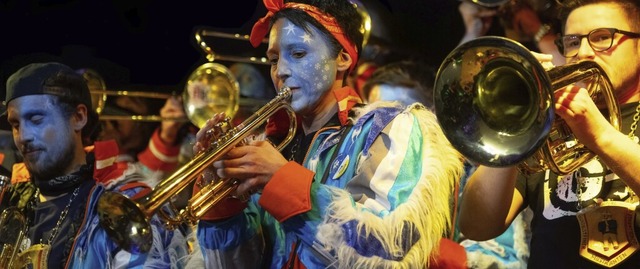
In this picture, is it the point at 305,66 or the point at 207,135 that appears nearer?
the point at 207,135

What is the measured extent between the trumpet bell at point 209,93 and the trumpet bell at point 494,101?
3.09m

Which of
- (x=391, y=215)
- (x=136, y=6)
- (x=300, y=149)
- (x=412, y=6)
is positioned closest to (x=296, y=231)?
(x=391, y=215)

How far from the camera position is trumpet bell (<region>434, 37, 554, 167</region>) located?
252 cm

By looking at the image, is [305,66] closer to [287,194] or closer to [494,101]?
[287,194]

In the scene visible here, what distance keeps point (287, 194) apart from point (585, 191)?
3.10 feet

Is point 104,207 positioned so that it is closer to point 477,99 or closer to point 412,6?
point 477,99

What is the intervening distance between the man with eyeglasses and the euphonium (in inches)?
3.8

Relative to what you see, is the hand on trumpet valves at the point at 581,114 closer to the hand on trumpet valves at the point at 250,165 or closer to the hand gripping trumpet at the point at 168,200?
the hand on trumpet valves at the point at 250,165

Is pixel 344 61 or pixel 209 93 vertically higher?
pixel 344 61

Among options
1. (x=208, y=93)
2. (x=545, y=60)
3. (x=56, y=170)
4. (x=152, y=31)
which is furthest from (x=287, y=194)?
(x=152, y=31)

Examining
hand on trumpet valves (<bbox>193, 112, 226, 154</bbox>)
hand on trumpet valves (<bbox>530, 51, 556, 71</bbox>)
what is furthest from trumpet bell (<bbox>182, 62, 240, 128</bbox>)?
hand on trumpet valves (<bbox>530, 51, 556, 71</bbox>)

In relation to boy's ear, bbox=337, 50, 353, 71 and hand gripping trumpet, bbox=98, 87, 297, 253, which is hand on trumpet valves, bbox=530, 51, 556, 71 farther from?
hand gripping trumpet, bbox=98, 87, 297, 253

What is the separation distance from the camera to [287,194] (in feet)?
9.18

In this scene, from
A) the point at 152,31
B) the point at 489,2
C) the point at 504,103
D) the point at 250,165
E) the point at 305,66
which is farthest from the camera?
the point at 152,31
